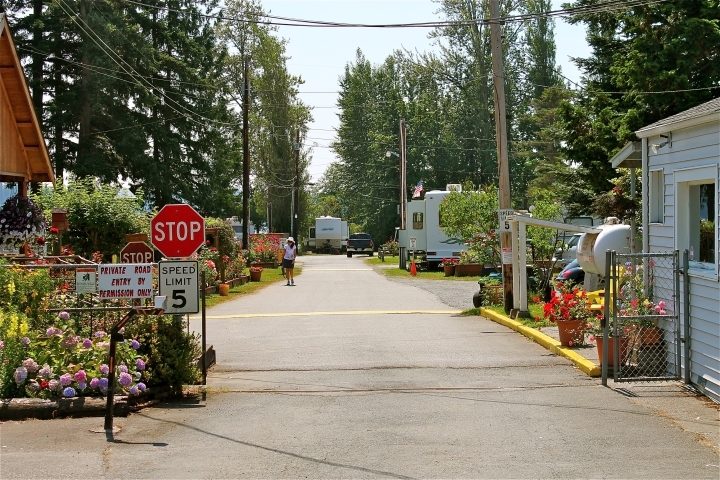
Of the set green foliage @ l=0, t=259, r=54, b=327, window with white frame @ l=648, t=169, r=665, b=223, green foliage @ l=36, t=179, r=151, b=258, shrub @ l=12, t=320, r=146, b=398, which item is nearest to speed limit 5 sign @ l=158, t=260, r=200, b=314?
shrub @ l=12, t=320, r=146, b=398

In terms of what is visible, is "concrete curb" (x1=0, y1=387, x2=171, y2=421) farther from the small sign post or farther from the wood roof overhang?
the wood roof overhang

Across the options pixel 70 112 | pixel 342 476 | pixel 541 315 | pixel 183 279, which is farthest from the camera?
pixel 70 112

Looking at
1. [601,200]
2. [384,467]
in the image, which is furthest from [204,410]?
[601,200]

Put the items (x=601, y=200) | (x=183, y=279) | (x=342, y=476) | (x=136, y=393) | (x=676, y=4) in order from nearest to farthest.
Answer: (x=342, y=476) < (x=136, y=393) < (x=183, y=279) < (x=676, y=4) < (x=601, y=200)

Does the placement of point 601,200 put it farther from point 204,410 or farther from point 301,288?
point 204,410

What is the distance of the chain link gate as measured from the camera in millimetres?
10422

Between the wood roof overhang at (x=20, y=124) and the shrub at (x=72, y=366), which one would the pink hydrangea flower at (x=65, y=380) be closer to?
the shrub at (x=72, y=366)

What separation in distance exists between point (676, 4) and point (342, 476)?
1831 centimetres

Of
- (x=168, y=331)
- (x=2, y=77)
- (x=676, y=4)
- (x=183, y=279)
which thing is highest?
(x=676, y=4)

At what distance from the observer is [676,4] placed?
21031 mm

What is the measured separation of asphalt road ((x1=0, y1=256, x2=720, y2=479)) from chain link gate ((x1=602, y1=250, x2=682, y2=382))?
595 mm

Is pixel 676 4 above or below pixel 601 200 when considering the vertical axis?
above

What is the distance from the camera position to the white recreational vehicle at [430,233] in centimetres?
4019

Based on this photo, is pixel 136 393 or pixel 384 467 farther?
pixel 136 393
